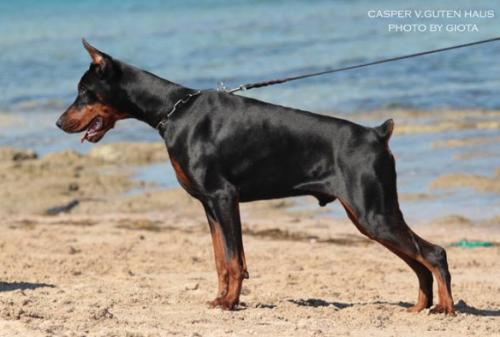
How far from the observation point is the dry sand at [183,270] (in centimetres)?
695

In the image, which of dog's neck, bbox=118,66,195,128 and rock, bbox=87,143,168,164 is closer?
dog's neck, bbox=118,66,195,128

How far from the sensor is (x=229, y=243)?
7418 millimetres

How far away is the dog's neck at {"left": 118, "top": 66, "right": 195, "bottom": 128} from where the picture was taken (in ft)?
24.9

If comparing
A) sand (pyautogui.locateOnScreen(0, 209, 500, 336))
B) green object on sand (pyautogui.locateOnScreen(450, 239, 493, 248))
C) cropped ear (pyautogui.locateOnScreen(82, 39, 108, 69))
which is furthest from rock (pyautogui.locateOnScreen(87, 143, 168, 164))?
cropped ear (pyautogui.locateOnScreen(82, 39, 108, 69))

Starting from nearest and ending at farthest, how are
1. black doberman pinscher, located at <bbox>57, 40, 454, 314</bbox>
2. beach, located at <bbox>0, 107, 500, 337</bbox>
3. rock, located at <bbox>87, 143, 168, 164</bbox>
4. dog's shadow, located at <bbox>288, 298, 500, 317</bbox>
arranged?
beach, located at <bbox>0, 107, 500, 337</bbox>
black doberman pinscher, located at <bbox>57, 40, 454, 314</bbox>
dog's shadow, located at <bbox>288, 298, 500, 317</bbox>
rock, located at <bbox>87, 143, 168, 164</bbox>

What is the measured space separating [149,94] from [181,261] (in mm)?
2771

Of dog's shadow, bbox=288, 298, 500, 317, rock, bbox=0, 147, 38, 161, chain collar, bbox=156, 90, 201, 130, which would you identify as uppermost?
chain collar, bbox=156, 90, 201, 130

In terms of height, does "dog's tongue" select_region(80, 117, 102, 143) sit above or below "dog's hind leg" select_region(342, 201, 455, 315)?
above

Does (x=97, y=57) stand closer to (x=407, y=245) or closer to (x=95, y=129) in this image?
(x=95, y=129)

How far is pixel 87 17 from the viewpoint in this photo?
5206 cm

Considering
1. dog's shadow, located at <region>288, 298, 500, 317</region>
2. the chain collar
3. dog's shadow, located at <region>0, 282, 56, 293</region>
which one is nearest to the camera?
the chain collar

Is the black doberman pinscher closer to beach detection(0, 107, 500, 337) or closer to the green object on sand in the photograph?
beach detection(0, 107, 500, 337)

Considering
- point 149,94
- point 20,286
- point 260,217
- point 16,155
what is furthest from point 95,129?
point 16,155

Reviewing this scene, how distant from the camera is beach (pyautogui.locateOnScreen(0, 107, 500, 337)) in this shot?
23.0 ft
